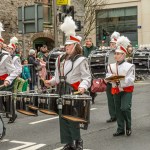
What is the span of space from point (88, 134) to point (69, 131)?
6.34 feet

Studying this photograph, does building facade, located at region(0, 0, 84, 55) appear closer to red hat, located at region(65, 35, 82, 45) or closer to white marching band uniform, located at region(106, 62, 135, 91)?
white marching band uniform, located at region(106, 62, 135, 91)

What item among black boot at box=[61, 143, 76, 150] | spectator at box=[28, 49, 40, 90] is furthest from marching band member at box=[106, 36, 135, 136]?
spectator at box=[28, 49, 40, 90]

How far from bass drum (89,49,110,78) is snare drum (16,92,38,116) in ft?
10.2

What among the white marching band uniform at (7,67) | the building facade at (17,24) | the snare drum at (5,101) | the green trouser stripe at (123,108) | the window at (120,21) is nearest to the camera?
the snare drum at (5,101)

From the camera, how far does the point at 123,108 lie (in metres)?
8.65

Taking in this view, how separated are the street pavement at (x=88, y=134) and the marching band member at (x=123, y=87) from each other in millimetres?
299

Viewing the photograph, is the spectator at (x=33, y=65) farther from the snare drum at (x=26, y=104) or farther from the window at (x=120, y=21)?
the window at (x=120, y=21)

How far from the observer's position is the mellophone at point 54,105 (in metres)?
6.86

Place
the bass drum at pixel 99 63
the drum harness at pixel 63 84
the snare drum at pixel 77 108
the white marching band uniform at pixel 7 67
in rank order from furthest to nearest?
1. the bass drum at pixel 99 63
2. the white marching band uniform at pixel 7 67
3. the drum harness at pixel 63 84
4. the snare drum at pixel 77 108

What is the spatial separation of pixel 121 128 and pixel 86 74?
2044 millimetres

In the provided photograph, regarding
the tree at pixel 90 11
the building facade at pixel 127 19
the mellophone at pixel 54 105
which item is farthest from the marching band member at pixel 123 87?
the building facade at pixel 127 19

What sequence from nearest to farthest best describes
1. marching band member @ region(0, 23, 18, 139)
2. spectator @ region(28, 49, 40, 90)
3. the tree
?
marching band member @ region(0, 23, 18, 139) → spectator @ region(28, 49, 40, 90) → the tree

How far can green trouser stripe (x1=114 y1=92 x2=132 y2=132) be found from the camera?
867 centimetres

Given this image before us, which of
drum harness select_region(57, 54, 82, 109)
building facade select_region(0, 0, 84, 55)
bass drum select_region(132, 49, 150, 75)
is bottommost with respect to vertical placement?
drum harness select_region(57, 54, 82, 109)
